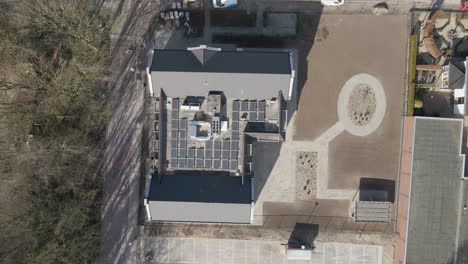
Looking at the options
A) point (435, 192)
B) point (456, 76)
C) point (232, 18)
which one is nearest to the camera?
point (435, 192)

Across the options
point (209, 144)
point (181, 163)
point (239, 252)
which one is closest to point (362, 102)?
point (209, 144)

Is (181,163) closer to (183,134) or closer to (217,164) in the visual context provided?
(183,134)

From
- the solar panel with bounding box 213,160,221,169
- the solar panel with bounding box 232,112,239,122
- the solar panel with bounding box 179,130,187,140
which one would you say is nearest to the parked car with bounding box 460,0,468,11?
the solar panel with bounding box 232,112,239,122

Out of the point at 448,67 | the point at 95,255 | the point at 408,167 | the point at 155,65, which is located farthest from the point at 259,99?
the point at 95,255

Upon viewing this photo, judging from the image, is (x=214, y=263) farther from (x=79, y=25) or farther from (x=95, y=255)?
(x=79, y=25)

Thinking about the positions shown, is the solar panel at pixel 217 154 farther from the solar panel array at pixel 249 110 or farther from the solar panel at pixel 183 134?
the solar panel at pixel 183 134

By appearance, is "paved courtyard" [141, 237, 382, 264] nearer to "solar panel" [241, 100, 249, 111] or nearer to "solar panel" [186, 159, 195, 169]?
"solar panel" [186, 159, 195, 169]
